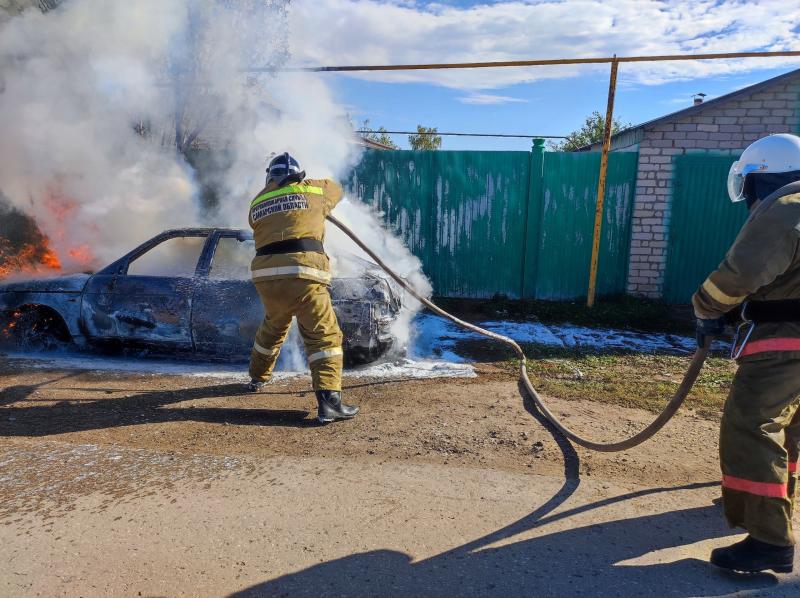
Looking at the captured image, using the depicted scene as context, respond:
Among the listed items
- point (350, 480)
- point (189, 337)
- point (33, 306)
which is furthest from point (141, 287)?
point (350, 480)

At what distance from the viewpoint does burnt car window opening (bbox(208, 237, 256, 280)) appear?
5.43 metres

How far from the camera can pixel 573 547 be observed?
266 centimetres

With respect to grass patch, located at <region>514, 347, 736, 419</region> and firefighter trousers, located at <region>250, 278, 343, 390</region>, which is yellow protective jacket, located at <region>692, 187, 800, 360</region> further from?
firefighter trousers, located at <region>250, 278, 343, 390</region>

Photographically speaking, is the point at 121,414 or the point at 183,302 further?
the point at 183,302

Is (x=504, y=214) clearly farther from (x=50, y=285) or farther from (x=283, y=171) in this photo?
(x=50, y=285)

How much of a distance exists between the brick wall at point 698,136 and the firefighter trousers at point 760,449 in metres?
6.79

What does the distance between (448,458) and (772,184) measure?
2.25 metres

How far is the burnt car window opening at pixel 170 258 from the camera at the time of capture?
5.61 meters

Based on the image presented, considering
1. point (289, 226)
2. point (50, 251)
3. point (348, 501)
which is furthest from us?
point (50, 251)

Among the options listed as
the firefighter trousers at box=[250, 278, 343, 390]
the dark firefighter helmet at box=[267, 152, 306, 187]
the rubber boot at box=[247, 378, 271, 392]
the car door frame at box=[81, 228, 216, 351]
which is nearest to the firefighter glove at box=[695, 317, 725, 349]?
the firefighter trousers at box=[250, 278, 343, 390]

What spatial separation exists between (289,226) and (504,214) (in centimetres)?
552

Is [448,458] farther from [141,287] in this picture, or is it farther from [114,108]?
[114,108]

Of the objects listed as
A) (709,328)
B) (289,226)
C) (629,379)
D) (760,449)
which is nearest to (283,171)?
(289,226)

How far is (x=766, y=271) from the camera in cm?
241
